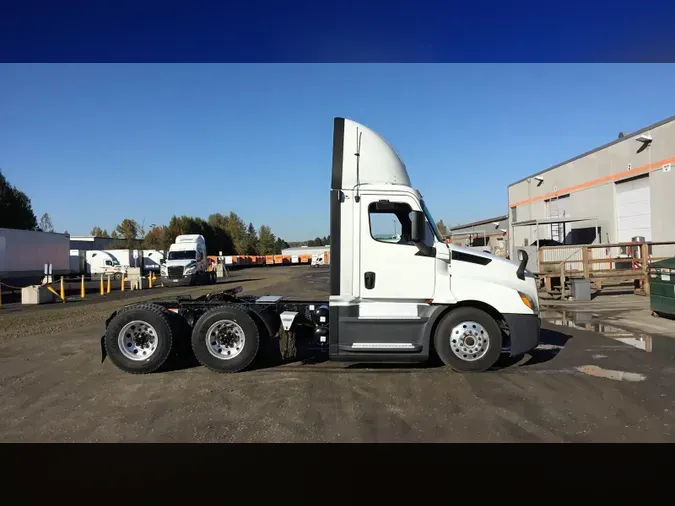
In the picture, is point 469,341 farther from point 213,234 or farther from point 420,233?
point 213,234

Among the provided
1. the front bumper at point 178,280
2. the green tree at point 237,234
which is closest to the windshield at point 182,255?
the front bumper at point 178,280

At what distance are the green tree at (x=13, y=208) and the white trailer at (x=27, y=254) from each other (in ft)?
88.9

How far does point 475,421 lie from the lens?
17.0ft

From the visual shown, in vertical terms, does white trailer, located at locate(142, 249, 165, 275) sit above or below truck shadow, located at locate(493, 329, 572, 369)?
above

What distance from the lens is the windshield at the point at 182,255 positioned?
3216 centimetres

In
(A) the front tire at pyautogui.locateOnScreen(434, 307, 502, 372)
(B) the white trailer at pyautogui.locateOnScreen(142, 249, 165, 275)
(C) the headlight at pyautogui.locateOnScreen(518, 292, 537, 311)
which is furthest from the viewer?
(B) the white trailer at pyautogui.locateOnScreen(142, 249, 165, 275)

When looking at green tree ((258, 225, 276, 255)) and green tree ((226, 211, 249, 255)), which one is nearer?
green tree ((226, 211, 249, 255))

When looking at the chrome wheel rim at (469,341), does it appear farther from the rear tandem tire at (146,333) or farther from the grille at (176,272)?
the grille at (176,272)

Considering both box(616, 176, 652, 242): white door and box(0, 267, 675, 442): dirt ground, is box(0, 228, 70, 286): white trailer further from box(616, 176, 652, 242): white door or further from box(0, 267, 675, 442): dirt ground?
box(616, 176, 652, 242): white door

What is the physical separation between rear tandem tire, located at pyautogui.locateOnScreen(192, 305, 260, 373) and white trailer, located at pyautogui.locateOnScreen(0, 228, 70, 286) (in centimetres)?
3015

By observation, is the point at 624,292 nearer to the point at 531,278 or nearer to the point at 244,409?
the point at 531,278

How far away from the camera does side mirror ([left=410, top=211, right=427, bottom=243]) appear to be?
6848 millimetres

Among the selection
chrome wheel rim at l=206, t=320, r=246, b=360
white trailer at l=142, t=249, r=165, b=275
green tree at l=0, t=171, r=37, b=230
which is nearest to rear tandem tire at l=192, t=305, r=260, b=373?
chrome wheel rim at l=206, t=320, r=246, b=360

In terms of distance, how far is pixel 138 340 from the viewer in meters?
7.49
